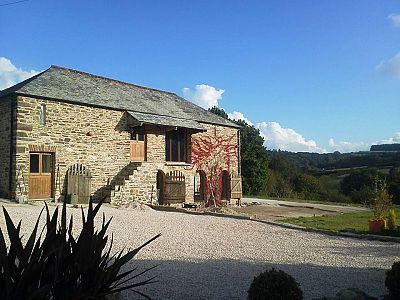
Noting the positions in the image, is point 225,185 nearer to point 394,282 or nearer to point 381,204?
point 381,204

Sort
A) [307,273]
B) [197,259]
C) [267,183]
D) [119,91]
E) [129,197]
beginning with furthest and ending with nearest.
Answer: [267,183], [119,91], [129,197], [197,259], [307,273]

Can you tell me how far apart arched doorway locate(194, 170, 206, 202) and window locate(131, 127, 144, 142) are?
15.6 ft

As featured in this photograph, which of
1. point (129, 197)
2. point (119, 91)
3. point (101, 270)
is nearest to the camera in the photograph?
point (101, 270)

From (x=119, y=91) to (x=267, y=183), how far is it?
21.3 meters

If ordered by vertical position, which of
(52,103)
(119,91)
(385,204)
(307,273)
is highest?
(119,91)

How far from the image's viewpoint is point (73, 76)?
1945 centimetres

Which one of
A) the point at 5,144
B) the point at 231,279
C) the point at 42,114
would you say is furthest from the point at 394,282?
the point at 5,144

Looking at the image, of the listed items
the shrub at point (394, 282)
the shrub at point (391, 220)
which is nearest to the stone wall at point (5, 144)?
the shrub at point (391, 220)

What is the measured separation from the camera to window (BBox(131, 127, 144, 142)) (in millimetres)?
19406

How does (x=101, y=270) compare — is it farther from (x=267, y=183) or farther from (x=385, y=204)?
(x=267, y=183)

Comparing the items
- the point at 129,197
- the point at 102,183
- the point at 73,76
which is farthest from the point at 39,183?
the point at 73,76

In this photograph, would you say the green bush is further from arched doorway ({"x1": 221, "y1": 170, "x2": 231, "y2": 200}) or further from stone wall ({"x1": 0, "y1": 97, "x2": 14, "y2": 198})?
arched doorway ({"x1": 221, "y1": 170, "x2": 231, "y2": 200})

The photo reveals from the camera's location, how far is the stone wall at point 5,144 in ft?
50.1

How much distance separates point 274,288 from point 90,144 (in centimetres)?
1471
